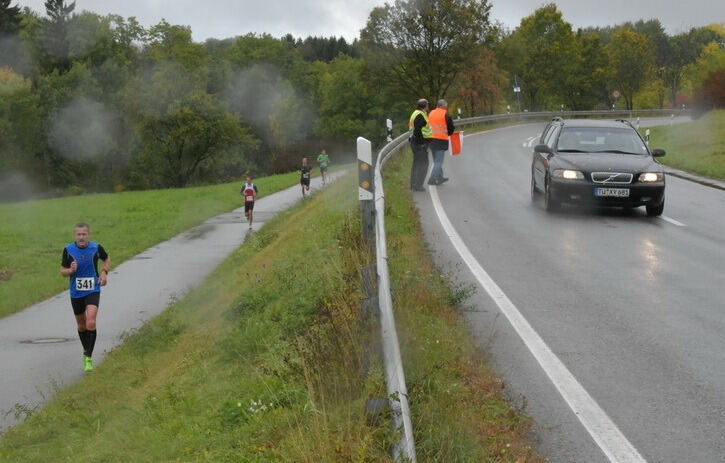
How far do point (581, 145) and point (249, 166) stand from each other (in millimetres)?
66963

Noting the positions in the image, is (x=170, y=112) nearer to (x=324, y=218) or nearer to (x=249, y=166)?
(x=249, y=166)

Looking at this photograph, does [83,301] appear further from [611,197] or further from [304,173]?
[304,173]

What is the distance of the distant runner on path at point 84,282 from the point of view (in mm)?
11180

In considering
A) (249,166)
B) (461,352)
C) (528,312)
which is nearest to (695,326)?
(528,312)

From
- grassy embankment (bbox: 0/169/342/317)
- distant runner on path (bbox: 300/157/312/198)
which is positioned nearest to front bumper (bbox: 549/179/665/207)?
grassy embankment (bbox: 0/169/342/317)

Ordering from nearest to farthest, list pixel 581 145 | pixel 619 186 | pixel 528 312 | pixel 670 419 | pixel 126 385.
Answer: pixel 670 419 < pixel 528 312 < pixel 126 385 < pixel 619 186 < pixel 581 145

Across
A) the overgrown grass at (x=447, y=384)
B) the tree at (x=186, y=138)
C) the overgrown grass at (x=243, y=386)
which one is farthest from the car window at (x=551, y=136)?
the tree at (x=186, y=138)

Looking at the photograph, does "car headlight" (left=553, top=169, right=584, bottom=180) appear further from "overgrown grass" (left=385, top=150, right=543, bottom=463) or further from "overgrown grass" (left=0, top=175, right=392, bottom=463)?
"overgrown grass" (left=385, top=150, right=543, bottom=463)

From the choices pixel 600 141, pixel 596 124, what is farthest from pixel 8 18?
pixel 600 141

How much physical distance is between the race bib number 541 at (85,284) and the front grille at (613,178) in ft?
27.8

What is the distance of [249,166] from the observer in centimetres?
8188

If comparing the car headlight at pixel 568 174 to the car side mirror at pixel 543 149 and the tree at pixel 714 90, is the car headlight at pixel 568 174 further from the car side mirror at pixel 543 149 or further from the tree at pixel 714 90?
the tree at pixel 714 90

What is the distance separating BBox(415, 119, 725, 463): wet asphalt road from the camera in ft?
18.3

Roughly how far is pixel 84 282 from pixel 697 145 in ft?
92.2
